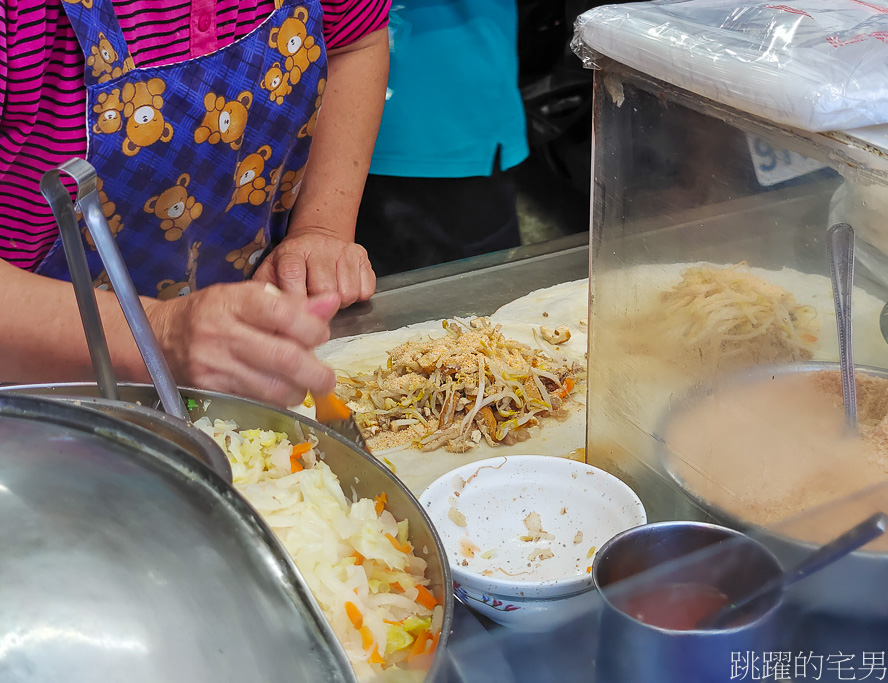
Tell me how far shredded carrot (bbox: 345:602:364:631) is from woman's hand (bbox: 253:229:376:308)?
2.86 feet

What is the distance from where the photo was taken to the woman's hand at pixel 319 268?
162 centimetres

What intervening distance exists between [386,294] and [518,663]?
126 centimetres

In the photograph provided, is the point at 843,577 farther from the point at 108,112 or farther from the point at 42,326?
the point at 108,112

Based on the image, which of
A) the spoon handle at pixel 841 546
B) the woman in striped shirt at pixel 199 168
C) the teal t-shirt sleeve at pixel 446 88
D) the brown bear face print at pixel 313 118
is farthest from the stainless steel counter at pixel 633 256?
the teal t-shirt sleeve at pixel 446 88

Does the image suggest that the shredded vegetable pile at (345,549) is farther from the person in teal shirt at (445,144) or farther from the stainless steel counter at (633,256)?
the person in teal shirt at (445,144)

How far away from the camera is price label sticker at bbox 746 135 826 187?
792 mm

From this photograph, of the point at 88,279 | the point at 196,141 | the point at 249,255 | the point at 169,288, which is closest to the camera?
the point at 88,279

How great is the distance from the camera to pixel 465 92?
8.08 ft

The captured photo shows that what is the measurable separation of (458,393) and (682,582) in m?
0.82

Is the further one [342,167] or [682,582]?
[342,167]

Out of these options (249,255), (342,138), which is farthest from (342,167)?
(249,255)

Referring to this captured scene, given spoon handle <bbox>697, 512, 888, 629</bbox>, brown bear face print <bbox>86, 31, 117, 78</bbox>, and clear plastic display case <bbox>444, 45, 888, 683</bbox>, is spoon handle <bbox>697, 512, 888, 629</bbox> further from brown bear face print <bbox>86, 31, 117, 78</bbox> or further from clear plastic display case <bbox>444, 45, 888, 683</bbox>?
brown bear face print <bbox>86, 31, 117, 78</bbox>

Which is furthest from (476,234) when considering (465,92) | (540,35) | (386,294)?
(540,35)

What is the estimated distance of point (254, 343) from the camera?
95cm
